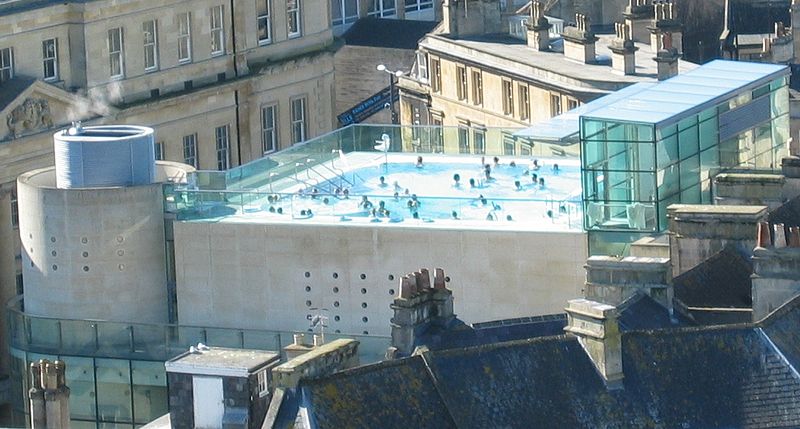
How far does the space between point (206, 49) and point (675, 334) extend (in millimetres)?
58786

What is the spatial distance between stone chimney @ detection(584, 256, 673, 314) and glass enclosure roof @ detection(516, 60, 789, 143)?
1011 centimetres

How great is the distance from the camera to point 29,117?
5630 inches

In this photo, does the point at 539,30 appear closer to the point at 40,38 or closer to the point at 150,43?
the point at 150,43

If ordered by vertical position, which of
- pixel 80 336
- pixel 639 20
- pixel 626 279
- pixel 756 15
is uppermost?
pixel 639 20

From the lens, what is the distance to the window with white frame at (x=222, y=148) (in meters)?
156

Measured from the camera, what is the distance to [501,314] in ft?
381

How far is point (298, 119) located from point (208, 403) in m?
65.4

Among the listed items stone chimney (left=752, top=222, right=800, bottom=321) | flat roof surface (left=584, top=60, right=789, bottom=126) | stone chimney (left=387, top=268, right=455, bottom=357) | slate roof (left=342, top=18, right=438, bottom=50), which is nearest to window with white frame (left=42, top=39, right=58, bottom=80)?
flat roof surface (left=584, top=60, right=789, bottom=126)

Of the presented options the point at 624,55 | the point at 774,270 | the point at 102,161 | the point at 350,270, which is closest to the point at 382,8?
the point at 624,55

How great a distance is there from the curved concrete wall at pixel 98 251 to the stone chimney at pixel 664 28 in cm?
3432

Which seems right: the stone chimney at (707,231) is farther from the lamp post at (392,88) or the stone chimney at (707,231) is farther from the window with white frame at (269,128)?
the lamp post at (392,88)

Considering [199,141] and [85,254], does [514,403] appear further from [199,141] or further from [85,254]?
[199,141]

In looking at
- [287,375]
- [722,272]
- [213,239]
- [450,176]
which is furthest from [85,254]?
[287,375]

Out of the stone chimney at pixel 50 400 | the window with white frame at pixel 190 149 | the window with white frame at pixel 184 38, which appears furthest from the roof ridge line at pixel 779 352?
the window with white frame at pixel 184 38
